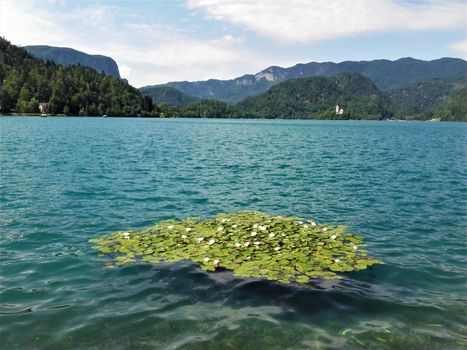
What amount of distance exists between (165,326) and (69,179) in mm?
29306

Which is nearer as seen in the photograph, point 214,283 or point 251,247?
point 214,283

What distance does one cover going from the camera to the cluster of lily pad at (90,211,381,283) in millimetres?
15047

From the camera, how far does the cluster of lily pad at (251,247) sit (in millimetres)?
15047

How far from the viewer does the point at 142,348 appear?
10.5 metres

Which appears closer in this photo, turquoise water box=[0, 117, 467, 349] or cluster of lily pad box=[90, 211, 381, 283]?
turquoise water box=[0, 117, 467, 349]

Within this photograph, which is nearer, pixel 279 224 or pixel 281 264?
pixel 281 264

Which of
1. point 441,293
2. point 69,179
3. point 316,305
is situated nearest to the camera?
point 316,305

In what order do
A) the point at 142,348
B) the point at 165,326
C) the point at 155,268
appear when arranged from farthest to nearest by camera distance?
the point at 155,268
the point at 165,326
the point at 142,348

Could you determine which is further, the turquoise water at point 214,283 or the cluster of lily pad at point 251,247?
the cluster of lily pad at point 251,247

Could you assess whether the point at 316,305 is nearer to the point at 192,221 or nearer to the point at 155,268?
the point at 155,268

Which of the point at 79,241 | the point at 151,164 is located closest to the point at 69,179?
the point at 151,164

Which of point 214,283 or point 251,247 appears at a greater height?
point 251,247

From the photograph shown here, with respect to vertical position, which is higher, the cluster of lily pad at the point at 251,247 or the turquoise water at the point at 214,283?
the cluster of lily pad at the point at 251,247

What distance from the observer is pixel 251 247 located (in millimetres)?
16719
